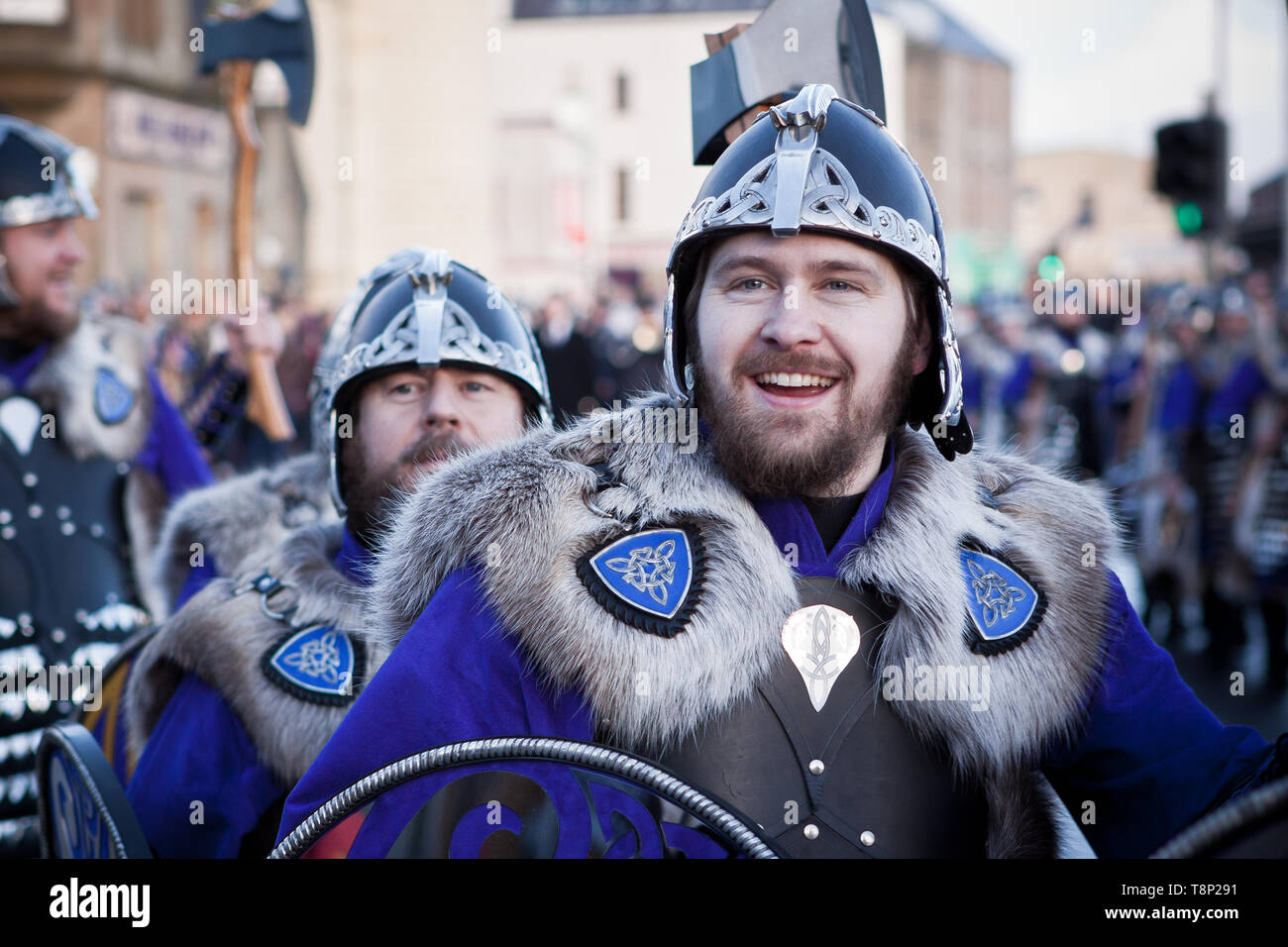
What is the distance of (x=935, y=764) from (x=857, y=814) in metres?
0.18

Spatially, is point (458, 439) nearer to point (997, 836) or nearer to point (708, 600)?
point (708, 600)

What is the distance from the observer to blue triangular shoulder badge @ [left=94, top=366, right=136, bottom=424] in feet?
15.3

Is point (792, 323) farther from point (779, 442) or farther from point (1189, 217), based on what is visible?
point (1189, 217)

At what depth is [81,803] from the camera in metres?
2.54

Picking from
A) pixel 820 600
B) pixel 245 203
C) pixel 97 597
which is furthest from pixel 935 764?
pixel 245 203

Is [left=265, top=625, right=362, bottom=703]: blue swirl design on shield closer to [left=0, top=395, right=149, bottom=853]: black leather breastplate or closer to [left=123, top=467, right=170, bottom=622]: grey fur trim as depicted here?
[left=0, top=395, right=149, bottom=853]: black leather breastplate

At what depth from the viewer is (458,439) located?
10.8ft

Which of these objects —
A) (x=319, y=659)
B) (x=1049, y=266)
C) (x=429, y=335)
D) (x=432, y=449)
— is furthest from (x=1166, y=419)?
(x=319, y=659)

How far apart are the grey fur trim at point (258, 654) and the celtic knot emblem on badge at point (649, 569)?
79 cm

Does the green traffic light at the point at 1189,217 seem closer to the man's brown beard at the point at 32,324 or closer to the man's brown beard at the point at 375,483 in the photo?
the man's brown beard at the point at 32,324

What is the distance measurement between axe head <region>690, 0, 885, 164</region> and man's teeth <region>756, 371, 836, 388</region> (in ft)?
2.80

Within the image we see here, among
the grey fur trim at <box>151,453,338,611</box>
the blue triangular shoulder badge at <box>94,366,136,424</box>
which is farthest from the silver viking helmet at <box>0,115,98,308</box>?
the grey fur trim at <box>151,453,338,611</box>

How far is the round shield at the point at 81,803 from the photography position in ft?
7.90

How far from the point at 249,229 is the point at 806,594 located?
12.1ft
